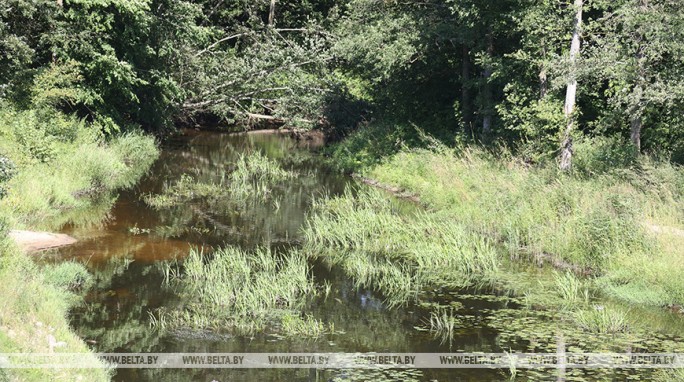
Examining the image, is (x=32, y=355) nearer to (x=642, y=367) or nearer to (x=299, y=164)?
(x=642, y=367)

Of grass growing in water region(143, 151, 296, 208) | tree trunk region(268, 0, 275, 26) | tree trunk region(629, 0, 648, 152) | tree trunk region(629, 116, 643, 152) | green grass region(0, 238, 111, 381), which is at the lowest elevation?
green grass region(0, 238, 111, 381)

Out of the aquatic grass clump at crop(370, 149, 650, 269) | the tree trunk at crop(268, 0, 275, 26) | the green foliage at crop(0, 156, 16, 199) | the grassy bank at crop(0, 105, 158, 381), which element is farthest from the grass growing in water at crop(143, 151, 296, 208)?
the tree trunk at crop(268, 0, 275, 26)

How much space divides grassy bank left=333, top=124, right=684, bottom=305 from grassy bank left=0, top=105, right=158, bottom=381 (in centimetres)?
730

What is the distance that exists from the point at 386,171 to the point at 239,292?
14.5 metres

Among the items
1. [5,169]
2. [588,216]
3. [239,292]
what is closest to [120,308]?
[239,292]

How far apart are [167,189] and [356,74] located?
16.8 meters

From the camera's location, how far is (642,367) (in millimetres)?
9992

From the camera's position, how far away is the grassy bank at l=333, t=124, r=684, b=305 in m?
13.5

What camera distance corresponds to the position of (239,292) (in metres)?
12.4

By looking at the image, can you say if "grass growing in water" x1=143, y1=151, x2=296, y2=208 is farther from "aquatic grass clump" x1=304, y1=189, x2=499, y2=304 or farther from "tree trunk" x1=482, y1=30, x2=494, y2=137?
"tree trunk" x1=482, y1=30, x2=494, y2=137

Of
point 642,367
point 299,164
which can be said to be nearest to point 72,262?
point 642,367

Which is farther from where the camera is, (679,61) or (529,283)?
(679,61)

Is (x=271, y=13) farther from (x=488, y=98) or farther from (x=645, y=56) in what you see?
(x=645, y=56)

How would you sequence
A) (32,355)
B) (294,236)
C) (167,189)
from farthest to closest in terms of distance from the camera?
(167,189), (294,236), (32,355)
